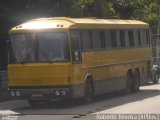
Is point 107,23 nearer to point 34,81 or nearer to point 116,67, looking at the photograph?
point 116,67

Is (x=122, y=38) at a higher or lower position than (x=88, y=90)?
higher

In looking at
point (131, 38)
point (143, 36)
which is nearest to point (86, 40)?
point (131, 38)

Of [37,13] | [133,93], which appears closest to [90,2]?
[37,13]

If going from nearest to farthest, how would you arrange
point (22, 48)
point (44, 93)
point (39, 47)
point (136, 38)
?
point (44, 93)
point (39, 47)
point (22, 48)
point (136, 38)

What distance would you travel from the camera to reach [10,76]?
22422 millimetres

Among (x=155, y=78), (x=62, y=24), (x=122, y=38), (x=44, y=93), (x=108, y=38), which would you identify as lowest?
(x=155, y=78)

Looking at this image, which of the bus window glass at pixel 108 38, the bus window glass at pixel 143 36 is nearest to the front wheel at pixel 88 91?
the bus window glass at pixel 108 38

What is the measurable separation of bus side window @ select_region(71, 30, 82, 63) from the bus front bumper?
45.1 inches

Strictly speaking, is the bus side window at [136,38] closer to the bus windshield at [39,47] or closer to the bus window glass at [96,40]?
the bus window glass at [96,40]

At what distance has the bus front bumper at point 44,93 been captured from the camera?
21641 millimetres

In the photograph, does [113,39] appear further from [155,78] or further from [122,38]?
[155,78]

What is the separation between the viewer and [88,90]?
77.3 feet

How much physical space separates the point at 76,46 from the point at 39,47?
1.27 m

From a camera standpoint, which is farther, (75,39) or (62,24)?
(75,39)
